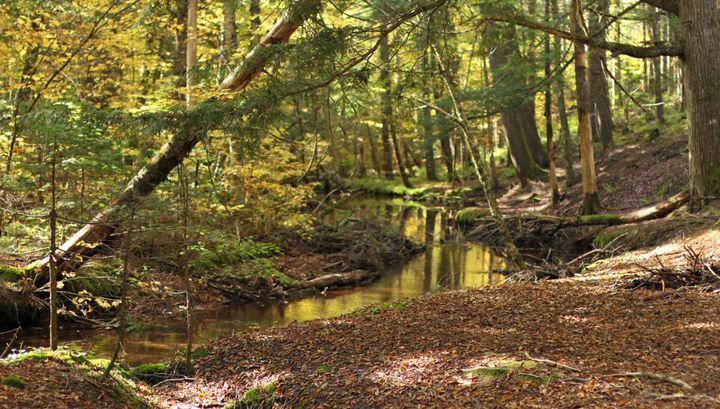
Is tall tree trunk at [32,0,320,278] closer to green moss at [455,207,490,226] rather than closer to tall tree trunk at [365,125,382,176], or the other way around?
green moss at [455,207,490,226]

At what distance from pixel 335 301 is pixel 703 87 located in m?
6.97

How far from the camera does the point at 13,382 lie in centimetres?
463

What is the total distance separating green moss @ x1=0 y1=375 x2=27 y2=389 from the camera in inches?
181

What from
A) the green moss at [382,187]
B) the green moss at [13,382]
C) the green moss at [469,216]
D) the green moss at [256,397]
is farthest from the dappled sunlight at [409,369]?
the green moss at [382,187]

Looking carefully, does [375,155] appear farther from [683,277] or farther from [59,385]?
[59,385]

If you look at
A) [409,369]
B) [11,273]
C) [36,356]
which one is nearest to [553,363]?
[409,369]

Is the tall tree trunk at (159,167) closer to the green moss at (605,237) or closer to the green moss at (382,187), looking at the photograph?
the green moss at (605,237)

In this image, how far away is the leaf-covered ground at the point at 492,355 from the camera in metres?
4.54

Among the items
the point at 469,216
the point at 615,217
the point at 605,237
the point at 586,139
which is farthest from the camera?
the point at 469,216

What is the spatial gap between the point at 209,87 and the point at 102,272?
324cm

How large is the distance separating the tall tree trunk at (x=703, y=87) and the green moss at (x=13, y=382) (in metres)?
10.1

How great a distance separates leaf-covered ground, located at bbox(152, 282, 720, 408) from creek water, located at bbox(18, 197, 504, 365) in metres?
1.83

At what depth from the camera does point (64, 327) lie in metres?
9.64

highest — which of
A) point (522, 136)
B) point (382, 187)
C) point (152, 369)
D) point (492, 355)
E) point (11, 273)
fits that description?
point (522, 136)
